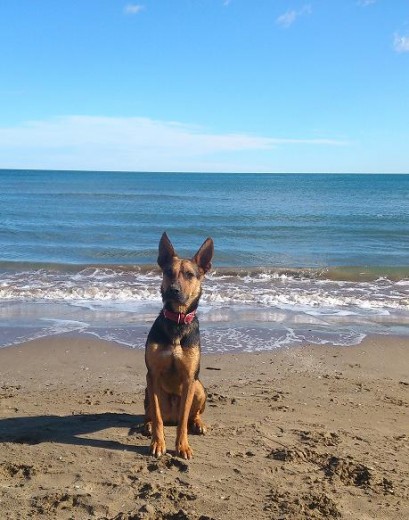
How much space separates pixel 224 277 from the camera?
16.4 metres

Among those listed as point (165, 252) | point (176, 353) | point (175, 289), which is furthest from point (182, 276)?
point (176, 353)

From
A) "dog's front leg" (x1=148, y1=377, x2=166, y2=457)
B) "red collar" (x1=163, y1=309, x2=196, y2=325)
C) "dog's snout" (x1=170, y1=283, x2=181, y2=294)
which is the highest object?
"dog's snout" (x1=170, y1=283, x2=181, y2=294)

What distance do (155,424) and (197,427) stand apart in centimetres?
65

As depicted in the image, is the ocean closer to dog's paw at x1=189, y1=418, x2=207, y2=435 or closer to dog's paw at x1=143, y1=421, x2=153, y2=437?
dog's paw at x1=189, y1=418, x2=207, y2=435

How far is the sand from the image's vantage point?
4180 mm

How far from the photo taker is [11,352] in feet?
28.2

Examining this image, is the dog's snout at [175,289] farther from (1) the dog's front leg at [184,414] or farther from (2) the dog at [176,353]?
(1) the dog's front leg at [184,414]

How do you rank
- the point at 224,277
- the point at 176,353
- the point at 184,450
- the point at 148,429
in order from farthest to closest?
the point at 224,277
the point at 148,429
the point at 176,353
the point at 184,450

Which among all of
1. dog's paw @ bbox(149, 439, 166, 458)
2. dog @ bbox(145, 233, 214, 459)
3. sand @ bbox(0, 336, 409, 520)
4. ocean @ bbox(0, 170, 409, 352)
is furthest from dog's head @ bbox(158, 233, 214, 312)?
ocean @ bbox(0, 170, 409, 352)

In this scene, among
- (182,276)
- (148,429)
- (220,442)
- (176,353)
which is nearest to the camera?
(176,353)

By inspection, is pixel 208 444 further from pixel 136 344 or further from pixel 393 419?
pixel 136 344

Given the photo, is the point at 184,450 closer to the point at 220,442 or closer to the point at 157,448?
the point at 157,448

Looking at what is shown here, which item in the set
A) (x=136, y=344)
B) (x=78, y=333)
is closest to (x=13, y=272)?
(x=78, y=333)

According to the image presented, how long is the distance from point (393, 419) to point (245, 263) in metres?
13.2
